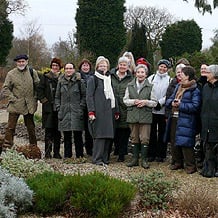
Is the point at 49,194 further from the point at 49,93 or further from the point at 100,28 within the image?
the point at 100,28

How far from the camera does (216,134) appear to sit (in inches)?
275

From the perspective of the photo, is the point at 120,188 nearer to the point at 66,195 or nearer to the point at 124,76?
the point at 66,195

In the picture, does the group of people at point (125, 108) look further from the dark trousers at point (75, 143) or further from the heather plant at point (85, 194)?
the heather plant at point (85, 194)

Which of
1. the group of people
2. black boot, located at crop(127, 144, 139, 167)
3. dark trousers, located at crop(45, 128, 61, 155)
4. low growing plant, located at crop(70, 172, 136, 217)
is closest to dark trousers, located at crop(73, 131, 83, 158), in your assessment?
the group of people

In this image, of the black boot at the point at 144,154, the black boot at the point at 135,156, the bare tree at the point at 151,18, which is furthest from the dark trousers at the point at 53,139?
the bare tree at the point at 151,18

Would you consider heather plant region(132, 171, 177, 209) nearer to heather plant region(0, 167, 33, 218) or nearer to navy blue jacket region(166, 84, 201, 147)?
heather plant region(0, 167, 33, 218)

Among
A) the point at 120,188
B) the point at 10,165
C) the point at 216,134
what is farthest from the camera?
the point at 216,134

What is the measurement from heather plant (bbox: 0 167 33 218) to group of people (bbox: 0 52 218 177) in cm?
267

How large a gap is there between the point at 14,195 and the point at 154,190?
1.63 m

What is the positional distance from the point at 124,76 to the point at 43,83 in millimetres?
1455

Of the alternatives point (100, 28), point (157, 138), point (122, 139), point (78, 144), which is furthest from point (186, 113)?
point (100, 28)

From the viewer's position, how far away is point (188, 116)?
23.8ft

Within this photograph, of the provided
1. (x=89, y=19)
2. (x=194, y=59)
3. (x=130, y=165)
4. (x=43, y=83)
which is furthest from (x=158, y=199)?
(x=89, y=19)

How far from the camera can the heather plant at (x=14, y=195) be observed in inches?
195
